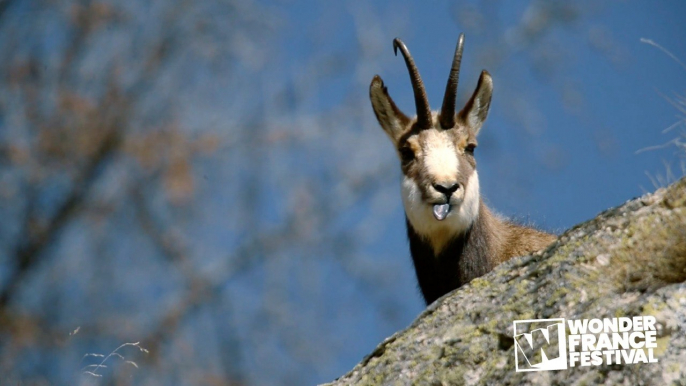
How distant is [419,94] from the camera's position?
8.55m

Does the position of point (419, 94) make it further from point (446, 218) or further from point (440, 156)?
point (446, 218)

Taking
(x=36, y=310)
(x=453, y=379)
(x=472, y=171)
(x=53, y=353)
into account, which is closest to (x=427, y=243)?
(x=472, y=171)

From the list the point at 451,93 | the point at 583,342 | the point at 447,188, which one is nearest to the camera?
the point at 583,342

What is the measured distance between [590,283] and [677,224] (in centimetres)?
53

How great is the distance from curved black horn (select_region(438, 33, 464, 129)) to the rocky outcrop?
3.18 metres

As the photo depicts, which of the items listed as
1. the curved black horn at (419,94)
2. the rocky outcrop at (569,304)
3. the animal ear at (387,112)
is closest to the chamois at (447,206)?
the curved black horn at (419,94)

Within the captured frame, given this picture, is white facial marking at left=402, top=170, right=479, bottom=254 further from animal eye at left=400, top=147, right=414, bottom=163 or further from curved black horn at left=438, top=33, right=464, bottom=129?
curved black horn at left=438, top=33, right=464, bottom=129

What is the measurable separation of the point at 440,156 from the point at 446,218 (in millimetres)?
668

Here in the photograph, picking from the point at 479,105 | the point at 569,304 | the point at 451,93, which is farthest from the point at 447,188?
the point at 569,304

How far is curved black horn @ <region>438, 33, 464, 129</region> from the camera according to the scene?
27.7 ft

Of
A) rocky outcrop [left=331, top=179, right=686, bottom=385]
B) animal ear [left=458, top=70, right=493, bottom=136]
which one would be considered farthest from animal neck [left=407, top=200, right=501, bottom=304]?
rocky outcrop [left=331, top=179, right=686, bottom=385]

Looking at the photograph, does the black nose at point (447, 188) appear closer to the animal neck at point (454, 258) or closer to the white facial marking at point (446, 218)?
the white facial marking at point (446, 218)

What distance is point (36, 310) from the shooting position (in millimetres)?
14156

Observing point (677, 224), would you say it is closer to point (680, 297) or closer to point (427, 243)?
point (680, 297)
